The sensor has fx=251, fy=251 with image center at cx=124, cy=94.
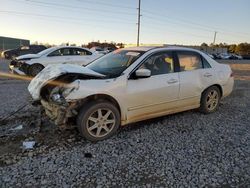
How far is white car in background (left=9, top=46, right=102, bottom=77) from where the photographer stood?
11188 millimetres

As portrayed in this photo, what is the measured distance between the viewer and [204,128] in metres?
4.98

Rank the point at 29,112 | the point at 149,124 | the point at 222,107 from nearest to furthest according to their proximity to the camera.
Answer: the point at 149,124, the point at 29,112, the point at 222,107

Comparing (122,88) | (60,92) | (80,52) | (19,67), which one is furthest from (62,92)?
(19,67)

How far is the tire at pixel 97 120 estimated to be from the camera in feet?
13.4

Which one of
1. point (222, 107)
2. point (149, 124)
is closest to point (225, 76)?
point (222, 107)

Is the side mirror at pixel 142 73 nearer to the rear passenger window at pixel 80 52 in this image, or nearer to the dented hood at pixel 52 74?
the dented hood at pixel 52 74

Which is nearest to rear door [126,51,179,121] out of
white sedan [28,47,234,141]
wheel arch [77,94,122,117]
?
white sedan [28,47,234,141]

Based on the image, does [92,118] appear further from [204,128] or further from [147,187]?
[204,128]

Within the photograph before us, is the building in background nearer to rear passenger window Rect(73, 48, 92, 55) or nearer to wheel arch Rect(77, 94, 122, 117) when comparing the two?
rear passenger window Rect(73, 48, 92, 55)

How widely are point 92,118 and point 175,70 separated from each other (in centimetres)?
204

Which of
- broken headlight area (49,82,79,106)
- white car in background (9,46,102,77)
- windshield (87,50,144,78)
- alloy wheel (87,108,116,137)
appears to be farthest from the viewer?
white car in background (9,46,102,77)

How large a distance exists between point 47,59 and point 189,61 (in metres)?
7.60

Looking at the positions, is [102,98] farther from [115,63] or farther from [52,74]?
[115,63]

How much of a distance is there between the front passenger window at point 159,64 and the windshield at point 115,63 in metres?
0.24
